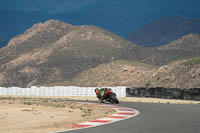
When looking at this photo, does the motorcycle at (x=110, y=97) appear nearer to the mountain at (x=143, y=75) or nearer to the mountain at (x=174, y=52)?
the mountain at (x=143, y=75)

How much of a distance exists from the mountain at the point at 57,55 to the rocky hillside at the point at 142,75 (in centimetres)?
1564

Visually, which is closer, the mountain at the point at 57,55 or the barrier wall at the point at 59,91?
the barrier wall at the point at 59,91

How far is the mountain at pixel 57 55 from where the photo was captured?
124 meters

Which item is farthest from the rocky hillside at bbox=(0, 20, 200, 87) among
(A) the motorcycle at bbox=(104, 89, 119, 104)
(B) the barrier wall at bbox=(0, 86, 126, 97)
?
(A) the motorcycle at bbox=(104, 89, 119, 104)

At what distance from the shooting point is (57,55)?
432 feet

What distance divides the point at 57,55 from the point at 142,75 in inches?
1709

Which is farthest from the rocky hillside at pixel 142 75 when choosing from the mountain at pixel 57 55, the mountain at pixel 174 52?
the mountain at pixel 174 52

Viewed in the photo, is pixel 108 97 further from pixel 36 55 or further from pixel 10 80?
pixel 36 55

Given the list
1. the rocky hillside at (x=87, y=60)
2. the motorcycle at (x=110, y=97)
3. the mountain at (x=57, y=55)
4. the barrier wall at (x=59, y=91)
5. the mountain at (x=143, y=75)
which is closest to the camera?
the motorcycle at (x=110, y=97)

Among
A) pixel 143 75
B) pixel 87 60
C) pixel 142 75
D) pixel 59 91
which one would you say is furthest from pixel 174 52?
pixel 59 91

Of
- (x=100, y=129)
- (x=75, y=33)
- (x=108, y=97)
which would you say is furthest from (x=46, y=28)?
(x=100, y=129)

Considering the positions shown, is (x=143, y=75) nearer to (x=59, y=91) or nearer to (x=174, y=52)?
(x=174, y=52)

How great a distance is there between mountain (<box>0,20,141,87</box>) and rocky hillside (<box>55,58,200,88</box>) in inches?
616

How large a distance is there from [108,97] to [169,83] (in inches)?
2223
